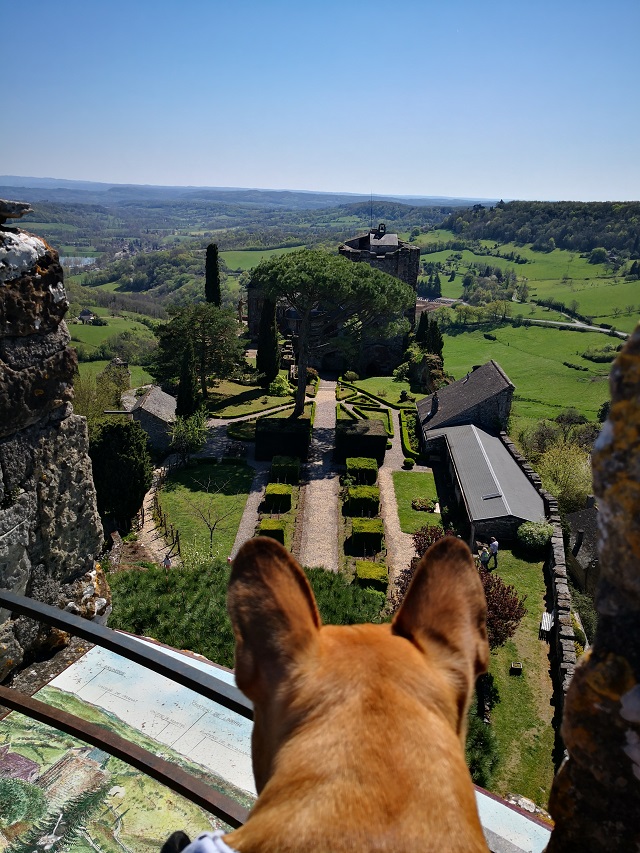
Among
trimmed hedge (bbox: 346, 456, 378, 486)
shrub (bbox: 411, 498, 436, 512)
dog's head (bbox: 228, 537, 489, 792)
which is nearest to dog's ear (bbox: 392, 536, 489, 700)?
dog's head (bbox: 228, 537, 489, 792)

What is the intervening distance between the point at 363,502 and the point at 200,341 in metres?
17.8

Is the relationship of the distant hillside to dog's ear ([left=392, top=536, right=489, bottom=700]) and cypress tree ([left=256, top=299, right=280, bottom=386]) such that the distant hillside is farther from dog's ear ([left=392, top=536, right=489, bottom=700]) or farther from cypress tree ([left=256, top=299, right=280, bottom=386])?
dog's ear ([left=392, top=536, right=489, bottom=700])

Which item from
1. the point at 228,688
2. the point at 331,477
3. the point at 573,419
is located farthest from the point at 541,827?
the point at 573,419

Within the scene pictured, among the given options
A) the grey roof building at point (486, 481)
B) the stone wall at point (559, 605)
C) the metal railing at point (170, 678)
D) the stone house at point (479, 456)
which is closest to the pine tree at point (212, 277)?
the stone house at point (479, 456)

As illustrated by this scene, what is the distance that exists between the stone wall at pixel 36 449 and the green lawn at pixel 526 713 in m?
10.7

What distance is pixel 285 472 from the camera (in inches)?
1052

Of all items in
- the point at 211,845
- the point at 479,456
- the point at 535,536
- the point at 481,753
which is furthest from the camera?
the point at 479,456

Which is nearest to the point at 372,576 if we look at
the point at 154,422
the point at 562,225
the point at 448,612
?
the point at 154,422

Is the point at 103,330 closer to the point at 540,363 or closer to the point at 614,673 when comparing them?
the point at 540,363

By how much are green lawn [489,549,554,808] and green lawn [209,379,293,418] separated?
68.6 feet

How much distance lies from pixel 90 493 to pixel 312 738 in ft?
15.9

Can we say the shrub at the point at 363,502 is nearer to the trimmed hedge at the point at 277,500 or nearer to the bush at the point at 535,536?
the trimmed hedge at the point at 277,500

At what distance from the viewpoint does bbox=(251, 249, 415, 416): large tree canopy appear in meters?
29.7

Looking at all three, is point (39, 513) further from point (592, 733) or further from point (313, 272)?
point (313, 272)
